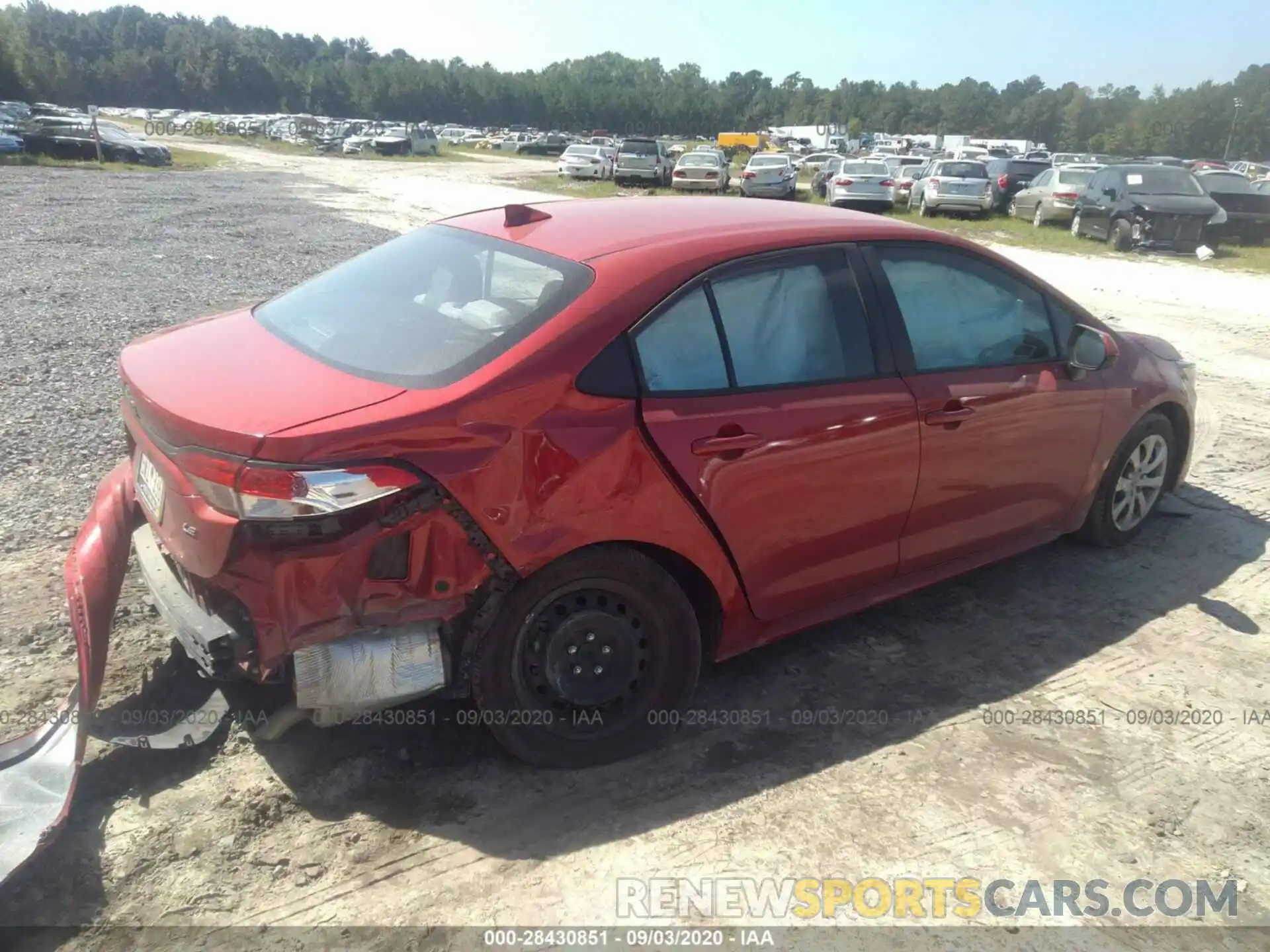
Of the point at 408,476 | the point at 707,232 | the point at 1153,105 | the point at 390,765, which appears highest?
the point at 1153,105

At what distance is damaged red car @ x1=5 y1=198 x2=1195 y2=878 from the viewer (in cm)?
259

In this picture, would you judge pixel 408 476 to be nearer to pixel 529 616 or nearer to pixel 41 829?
pixel 529 616

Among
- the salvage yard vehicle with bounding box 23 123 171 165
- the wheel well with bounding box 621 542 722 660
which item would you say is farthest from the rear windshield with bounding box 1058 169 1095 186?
the salvage yard vehicle with bounding box 23 123 171 165

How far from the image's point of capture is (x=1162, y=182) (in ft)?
59.5

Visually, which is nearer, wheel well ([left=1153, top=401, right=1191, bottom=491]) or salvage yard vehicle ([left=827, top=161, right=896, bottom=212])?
wheel well ([left=1153, top=401, right=1191, bottom=491])

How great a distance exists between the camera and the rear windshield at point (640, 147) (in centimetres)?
3159

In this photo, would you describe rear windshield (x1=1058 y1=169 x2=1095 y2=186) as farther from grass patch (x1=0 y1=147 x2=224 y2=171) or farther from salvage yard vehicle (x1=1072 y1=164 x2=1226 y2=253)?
grass patch (x1=0 y1=147 x2=224 y2=171)

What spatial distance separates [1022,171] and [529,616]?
28.0 meters

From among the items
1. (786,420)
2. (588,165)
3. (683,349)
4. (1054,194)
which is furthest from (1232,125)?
(683,349)

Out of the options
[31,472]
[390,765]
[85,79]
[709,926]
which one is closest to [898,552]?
[709,926]

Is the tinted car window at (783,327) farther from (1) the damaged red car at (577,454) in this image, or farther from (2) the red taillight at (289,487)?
(2) the red taillight at (289,487)

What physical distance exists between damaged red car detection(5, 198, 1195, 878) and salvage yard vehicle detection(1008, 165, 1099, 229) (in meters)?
18.4

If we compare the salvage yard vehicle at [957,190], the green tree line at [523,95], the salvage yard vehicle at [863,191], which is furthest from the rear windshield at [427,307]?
the green tree line at [523,95]

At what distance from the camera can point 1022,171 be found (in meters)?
26.9
